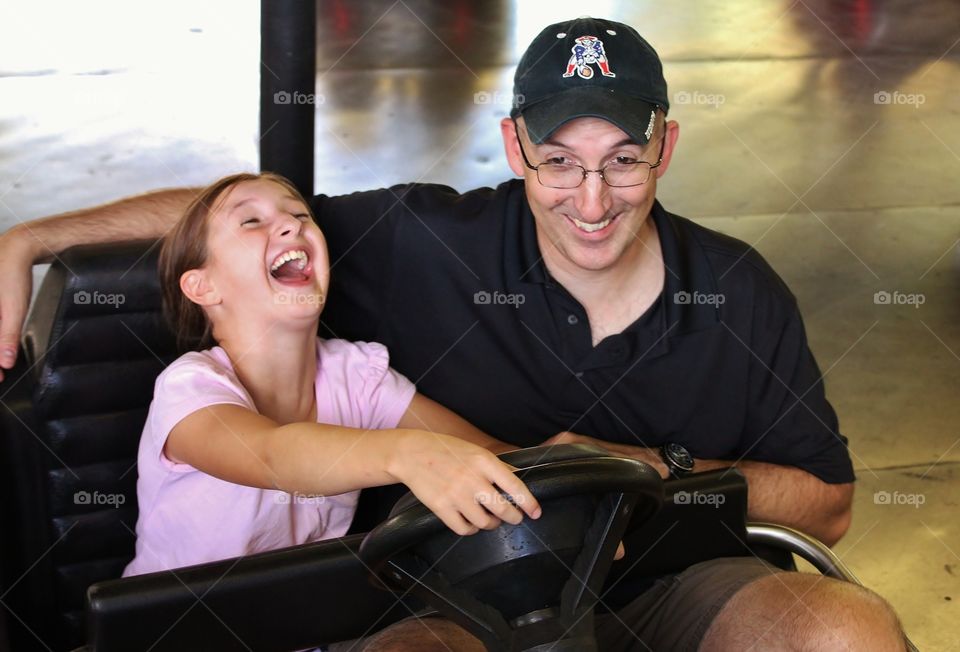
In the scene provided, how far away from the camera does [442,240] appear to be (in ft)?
6.26

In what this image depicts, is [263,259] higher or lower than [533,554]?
higher

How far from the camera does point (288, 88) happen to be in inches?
86.7

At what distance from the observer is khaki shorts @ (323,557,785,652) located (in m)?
1.57

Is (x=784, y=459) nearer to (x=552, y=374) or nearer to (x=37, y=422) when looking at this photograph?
(x=552, y=374)

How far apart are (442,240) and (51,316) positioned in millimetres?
565
